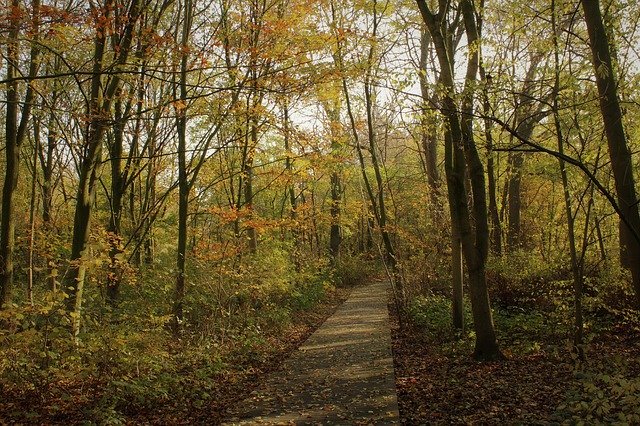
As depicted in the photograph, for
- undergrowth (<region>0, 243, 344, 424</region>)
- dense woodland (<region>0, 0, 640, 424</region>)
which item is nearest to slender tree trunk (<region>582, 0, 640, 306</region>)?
dense woodland (<region>0, 0, 640, 424</region>)

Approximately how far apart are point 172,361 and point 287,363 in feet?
6.93

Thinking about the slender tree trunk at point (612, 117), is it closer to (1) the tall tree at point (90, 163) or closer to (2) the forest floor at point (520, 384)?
(2) the forest floor at point (520, 384)

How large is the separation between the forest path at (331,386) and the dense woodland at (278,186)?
0.79m

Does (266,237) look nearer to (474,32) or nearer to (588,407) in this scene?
(474,32)

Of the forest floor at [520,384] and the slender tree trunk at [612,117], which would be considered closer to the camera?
the forest floor at [520,384]

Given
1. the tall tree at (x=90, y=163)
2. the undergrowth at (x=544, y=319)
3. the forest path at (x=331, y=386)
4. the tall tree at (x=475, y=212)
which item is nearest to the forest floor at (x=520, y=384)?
the undergrowth at (x=544, y=319)

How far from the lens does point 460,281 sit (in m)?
9.55

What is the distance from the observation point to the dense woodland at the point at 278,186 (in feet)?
19.3

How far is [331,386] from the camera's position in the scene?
705 centimetres

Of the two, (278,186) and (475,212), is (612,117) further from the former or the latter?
(278,186)

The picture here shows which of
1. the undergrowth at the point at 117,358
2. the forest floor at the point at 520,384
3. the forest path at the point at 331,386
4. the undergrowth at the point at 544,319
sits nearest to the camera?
the forest floor at the point at 520,384

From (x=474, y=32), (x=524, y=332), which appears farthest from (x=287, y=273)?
(x=474, y=32)

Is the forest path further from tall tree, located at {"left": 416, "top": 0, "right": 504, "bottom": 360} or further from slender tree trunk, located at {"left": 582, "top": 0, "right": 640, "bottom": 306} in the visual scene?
slender tree trunk, located at {"left": 582, "top": 0, "right": 640, "bottom": 306}

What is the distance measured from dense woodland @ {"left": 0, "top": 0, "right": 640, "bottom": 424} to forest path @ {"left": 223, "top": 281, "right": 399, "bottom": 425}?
789 mm
